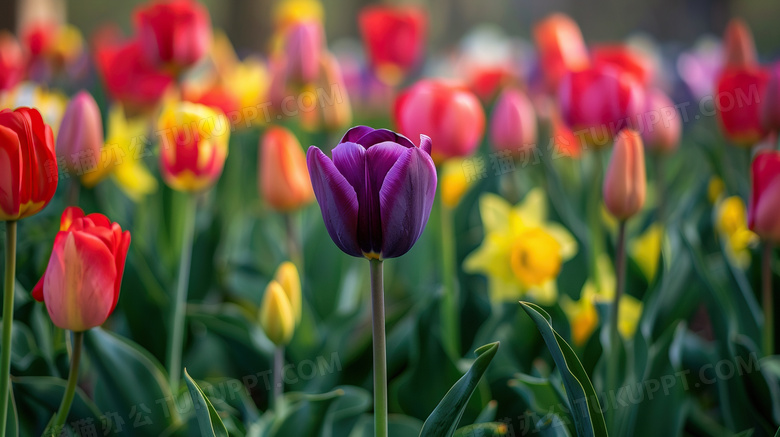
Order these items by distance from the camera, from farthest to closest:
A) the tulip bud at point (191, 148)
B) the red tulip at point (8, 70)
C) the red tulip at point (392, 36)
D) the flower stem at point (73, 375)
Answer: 1. the red tulip at point (392, 36)
2. the red tulip at point (8, 70)
3. the tulip bud at point (191, 148)
4. the flower stem at point (73, 375)

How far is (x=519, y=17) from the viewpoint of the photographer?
11.1m

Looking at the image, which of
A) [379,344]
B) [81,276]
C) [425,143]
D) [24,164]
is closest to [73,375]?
[81,276]

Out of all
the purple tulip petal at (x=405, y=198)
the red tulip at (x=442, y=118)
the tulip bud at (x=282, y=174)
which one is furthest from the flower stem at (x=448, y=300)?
the purple tulip petal at (x=405, y=198)

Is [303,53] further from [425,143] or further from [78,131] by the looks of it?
[425,143]

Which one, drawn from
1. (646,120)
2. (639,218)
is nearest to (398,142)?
(646,120)

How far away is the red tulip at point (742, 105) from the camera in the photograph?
1196 millimetres

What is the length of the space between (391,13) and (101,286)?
5.07 ft

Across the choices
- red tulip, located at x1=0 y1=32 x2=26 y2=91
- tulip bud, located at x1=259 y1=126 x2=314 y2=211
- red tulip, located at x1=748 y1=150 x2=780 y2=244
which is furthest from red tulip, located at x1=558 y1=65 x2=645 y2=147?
red tulip, located at x1=0 y1=32 x2=26 y2=91

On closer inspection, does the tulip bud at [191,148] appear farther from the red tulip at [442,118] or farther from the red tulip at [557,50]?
the red tulip at [557,50]

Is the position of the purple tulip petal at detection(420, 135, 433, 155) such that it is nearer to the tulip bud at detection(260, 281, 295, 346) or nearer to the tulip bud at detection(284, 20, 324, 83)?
the tulip bud at detection(260, 281, 295, 346)

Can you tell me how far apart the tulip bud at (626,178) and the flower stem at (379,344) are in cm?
40

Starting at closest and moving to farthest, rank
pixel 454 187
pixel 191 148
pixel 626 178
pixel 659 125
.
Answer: pixel 626 178
pixel 191 148
pixel 659 125
pixel 454 187

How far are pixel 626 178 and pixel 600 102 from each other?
29 centimetres

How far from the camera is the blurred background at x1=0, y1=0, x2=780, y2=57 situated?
6020 millimetres
